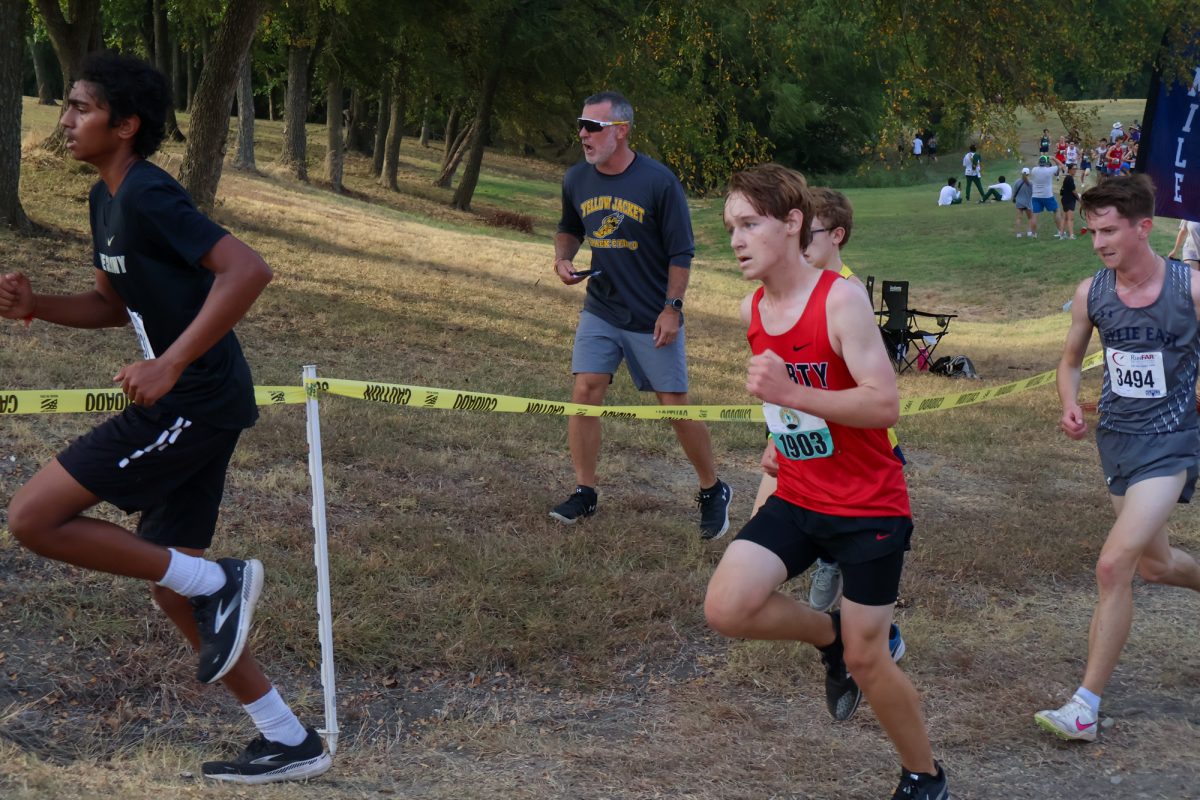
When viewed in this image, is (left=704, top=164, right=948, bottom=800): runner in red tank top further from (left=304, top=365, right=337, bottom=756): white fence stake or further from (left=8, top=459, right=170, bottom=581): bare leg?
(left=8, top=459, right=170, bottom=581): bare leg

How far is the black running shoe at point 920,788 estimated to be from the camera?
3.83 m

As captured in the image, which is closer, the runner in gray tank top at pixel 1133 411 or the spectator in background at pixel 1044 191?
the runner in gray tank top at pixel 1133 411

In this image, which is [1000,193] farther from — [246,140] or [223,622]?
[223,622]

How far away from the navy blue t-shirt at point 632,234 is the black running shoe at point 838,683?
2.90 metres

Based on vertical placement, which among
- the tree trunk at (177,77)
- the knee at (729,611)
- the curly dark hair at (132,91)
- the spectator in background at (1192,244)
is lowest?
the knee at (729,611)

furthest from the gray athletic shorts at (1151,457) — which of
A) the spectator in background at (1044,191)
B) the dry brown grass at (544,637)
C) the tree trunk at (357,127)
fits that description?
the tree trunk at (357,127)

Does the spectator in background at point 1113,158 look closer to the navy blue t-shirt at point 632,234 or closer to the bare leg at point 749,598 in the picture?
the navy blue t-shirt at point 632,234

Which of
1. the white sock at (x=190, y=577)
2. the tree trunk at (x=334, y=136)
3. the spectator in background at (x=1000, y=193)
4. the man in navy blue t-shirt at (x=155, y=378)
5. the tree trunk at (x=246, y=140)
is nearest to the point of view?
the man in navy blue t-shirt at (x=155, y=378)

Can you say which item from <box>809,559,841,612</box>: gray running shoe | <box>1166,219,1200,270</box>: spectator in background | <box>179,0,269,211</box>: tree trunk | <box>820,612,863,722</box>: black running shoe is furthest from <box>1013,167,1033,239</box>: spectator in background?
<box>820,612,863,722</box>: black running shoe

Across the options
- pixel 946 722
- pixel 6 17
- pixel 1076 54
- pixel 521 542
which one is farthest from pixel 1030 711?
pixel 6 17

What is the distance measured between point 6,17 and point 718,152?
10437 mm

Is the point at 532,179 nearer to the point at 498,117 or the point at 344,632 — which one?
the point at 498,117

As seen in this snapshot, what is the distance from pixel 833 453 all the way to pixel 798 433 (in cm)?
12

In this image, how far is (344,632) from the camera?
16.9 feet
